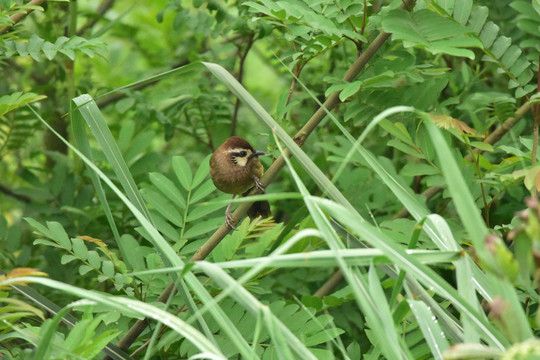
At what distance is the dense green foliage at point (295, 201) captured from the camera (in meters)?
1.35

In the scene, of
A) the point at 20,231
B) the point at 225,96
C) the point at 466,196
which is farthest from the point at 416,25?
the point at 20,231

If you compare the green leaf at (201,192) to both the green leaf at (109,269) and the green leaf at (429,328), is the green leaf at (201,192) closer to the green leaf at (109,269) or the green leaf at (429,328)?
the green leaf at (109,269)

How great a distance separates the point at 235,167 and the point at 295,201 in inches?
19.6

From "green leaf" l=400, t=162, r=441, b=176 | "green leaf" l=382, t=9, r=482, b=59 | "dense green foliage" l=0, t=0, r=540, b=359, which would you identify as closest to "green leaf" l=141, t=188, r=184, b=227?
"dense green foliage" l=0, t=0, r=540, b=359

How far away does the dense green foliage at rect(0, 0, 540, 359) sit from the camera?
135 centimetres

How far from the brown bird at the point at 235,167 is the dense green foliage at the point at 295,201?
138 mm

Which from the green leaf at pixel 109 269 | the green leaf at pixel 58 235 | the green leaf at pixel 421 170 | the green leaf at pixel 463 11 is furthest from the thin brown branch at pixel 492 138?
the green leaf at pixel 58 235

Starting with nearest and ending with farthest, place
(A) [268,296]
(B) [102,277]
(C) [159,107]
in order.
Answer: (B) [102,277] → (A) [268,296] → (C) [159,107]

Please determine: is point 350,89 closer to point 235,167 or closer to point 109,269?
point 109,269

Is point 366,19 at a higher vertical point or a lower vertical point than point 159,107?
higher

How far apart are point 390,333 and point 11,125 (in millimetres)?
2215

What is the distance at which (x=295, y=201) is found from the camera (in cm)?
324

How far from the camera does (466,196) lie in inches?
48.8

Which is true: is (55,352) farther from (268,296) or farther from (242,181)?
(242,181)
